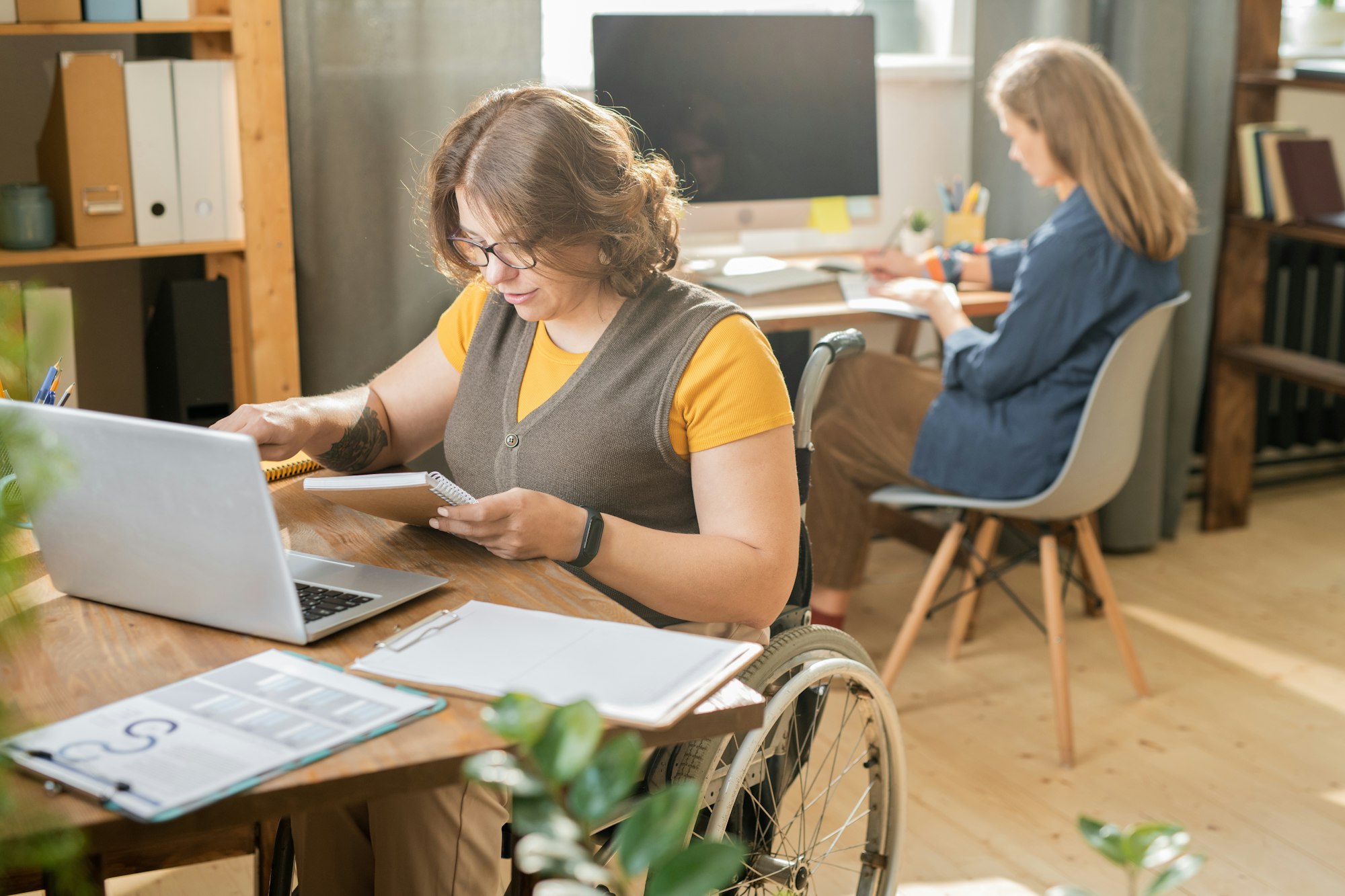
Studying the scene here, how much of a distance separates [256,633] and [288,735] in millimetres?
195

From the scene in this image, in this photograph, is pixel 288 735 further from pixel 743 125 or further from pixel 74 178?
pixel 743 125

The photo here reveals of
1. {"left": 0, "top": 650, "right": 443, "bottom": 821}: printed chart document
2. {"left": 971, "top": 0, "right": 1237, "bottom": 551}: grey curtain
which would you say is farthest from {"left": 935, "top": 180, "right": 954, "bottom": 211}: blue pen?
{"left": 0, "top": 650, "right": 443, "bottom": 821}: printed chart document

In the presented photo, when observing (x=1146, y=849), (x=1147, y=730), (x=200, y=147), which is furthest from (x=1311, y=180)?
(x=1146, y=849)

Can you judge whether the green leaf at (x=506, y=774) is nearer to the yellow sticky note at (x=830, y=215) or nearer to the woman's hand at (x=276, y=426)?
the woman's hand at (x=276, y=426)

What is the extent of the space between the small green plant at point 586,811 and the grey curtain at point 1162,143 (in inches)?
109

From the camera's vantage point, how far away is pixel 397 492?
1184mm

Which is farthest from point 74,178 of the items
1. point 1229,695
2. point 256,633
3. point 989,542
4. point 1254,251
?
point 1254,251

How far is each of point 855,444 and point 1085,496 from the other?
0.48 metres

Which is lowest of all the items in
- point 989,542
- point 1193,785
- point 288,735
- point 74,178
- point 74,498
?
point 1193,785

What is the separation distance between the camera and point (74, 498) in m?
1.04

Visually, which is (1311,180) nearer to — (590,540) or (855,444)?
(855,444)

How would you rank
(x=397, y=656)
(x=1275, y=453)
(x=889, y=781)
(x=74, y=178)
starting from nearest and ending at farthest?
(x=397, y=656) < (x=889, y=781) < (x=74, y=178) < (x=1275, y=453)

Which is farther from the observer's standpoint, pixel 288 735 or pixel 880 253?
pixel 880 253

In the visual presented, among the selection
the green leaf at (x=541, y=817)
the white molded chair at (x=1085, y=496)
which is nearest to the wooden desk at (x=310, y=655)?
the green leaf at (x=541, y=817)
